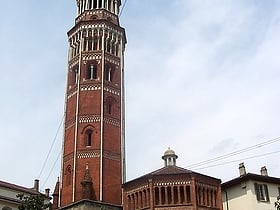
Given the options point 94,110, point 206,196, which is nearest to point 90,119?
point 94,110

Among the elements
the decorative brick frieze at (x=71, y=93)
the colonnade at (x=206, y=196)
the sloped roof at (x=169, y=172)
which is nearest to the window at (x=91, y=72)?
the decorative brick frieze at (x=71, y=93)

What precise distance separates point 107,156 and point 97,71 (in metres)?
8.25

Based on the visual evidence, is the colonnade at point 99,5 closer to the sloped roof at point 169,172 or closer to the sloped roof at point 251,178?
the sloped roof at point 169,172

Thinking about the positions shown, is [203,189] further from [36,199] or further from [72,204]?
[36,199]

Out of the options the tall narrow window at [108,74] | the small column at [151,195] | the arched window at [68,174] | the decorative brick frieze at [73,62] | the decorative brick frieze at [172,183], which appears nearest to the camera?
the small column at [151,195]

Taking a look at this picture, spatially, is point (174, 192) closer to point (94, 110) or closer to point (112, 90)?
point (94, 110)

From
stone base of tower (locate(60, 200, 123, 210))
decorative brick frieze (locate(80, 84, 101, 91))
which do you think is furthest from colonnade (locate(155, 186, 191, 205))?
decorative brick frieze (locate(80, 84, 101, 91))

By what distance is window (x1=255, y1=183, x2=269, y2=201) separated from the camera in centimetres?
3503

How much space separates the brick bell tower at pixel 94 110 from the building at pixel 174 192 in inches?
138

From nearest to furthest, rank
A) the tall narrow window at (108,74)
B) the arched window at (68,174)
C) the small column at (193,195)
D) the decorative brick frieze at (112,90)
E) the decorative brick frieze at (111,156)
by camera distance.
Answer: the small column at (193,195) → the decorative brick frieze at (111,156) → the arched window at (68,174) → the decorative brick frieze at (112,90) → the tall narrow window at (108,74)

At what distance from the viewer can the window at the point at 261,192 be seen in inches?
1379

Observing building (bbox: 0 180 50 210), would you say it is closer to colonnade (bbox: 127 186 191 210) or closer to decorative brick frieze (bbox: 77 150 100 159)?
decorative brick frieze (bbox: 77 150 100 159)

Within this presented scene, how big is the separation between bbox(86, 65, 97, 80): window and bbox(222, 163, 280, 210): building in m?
15.2

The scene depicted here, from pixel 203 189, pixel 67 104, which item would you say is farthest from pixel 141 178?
pixel 67 104
